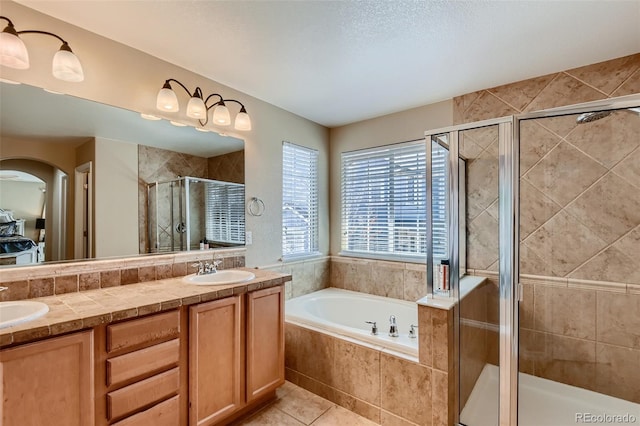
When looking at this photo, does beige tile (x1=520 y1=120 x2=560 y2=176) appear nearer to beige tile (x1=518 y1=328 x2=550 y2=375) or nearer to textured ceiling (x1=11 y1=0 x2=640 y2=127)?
textured ceiling (x1=11 y1=0 x2=640 y2=127)

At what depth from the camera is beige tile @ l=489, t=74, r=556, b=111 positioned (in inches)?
90.4

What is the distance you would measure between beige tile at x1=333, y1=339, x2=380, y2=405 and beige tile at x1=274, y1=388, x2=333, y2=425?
179mm

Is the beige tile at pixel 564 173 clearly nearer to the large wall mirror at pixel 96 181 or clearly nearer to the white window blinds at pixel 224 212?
the white window blinds at pixel 224 212

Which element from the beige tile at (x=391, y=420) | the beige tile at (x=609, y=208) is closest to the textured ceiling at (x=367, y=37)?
the beige tile at (x=609, y=208)

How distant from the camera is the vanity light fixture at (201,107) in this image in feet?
6.51

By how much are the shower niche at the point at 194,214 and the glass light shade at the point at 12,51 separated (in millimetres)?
858

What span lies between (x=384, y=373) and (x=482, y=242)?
119 centimetres

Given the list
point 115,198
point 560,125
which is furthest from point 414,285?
point 115,198

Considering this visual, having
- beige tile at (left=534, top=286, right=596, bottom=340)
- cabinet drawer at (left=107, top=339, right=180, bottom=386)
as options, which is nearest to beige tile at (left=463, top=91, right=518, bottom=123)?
Answer: beige tile at (left=534, top=286, right=596, bottom=340)

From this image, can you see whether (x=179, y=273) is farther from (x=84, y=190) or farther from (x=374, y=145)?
(x=374, y=145)

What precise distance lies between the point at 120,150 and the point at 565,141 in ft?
10.5

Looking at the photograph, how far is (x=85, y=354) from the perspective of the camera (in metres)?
1.23

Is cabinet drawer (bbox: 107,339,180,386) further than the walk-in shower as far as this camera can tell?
No

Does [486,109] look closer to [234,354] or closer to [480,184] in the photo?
[480,184]
